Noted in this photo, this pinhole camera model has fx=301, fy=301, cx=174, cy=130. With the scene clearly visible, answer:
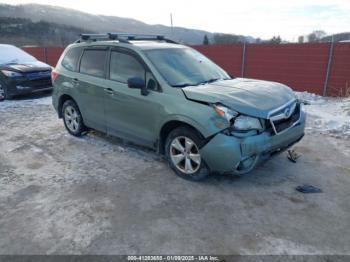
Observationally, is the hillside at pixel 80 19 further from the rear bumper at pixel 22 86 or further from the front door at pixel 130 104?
the front door at pixel 130 104

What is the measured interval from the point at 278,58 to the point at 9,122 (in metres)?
8.94

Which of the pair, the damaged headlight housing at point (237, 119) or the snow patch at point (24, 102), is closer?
the damaged headlight housing at point (237, 119)

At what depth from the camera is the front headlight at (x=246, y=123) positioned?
3.47m

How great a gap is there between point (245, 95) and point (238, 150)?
0.76m

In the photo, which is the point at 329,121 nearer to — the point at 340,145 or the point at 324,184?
the point at 340,145

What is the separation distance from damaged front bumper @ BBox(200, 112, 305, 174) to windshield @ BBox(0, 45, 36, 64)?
8864 mm

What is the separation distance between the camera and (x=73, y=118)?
5797mm

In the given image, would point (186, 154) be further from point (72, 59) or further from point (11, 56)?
point (11, 56)

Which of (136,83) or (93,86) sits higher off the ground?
(136,83)

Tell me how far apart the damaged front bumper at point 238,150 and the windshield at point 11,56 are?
29.1 feet

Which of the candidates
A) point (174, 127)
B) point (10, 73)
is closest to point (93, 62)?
point (174, 127)

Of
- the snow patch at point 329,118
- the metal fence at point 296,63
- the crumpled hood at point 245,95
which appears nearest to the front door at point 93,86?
the crumpled hood at point 245,95

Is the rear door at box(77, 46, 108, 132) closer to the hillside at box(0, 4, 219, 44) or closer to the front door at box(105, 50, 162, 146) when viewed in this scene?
the front door at box(105, 50, 162, 146)

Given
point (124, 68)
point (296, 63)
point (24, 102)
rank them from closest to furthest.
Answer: point (124, 68), point (24, 102), point (296, 63)
